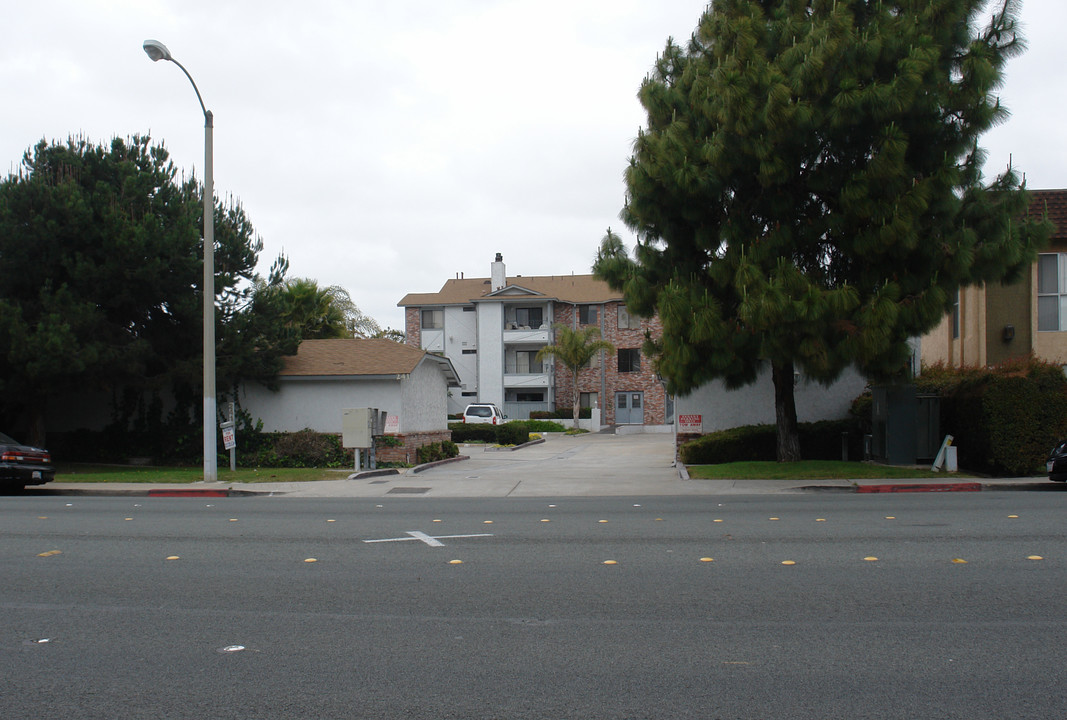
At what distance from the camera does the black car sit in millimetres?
17703

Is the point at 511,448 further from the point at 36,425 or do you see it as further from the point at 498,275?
the point at 498,275

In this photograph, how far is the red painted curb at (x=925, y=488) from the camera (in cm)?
1672

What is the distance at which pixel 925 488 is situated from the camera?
17.0 meters

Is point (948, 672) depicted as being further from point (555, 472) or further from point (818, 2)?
point (555, 472)

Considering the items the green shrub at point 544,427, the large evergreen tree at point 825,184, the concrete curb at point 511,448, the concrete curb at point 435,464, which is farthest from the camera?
the green shrub at point 544,427

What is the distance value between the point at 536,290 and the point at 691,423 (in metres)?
33.6

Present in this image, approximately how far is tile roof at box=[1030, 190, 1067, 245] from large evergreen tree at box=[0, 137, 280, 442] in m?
21.6

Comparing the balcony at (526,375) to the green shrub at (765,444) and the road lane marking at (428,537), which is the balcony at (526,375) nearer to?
the green shrub at (765,444)

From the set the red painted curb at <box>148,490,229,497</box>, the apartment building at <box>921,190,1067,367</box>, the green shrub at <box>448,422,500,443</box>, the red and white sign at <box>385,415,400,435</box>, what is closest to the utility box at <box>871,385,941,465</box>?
the apartment building at <box>921,190,1067,367</box>

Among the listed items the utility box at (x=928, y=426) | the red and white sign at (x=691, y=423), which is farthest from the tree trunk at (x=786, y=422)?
the red and white sign at (x=691, y=423)

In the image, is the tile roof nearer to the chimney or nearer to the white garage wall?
the white garage wall

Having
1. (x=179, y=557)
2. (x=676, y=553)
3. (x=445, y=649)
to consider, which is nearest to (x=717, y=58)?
(x=676, y=553)

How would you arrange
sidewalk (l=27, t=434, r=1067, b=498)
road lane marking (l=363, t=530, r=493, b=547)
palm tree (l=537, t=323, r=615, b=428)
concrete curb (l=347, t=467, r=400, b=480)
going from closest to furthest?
1. road lane marking (l=363, t=530, r=493, b=547)
2. sidewalk (l=27, t=434, r=1067, b=498)
3. concrete curb (l=347, t=467, r=400, b=480)
4. palm tree (l=537, t=323, r=615, b=428)

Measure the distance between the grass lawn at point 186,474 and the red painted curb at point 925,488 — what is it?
12027 mm
